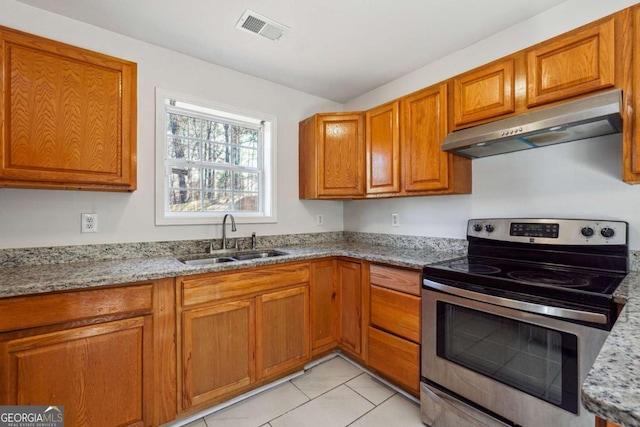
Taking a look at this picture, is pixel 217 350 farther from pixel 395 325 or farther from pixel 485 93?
pixel 485 93

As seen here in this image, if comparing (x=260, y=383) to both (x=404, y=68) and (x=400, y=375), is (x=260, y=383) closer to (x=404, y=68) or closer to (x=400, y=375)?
(x=400, y=375)

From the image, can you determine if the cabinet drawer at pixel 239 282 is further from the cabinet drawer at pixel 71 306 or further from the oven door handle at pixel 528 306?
the oven door handle at pixel 528 306

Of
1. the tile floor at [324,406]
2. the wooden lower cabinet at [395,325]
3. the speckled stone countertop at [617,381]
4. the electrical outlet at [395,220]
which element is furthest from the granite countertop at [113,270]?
the speckled stone countertop at [617,381]

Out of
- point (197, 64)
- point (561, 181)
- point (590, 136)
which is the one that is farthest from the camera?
point (197, 64)

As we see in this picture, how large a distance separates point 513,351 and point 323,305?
1312mm

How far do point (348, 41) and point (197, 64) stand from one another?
120 cm

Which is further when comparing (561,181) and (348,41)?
(348,41)

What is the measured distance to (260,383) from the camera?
2.01 m

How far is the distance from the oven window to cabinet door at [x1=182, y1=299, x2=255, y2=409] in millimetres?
1203

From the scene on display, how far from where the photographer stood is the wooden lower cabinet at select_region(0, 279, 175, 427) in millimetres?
1259

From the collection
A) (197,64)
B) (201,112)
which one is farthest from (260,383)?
(197,64)

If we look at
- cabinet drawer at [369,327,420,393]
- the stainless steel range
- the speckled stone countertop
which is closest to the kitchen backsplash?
the stainless steel range

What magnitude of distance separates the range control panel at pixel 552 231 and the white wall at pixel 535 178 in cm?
8

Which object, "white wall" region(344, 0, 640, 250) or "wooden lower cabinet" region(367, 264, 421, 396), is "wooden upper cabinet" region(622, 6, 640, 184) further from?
"wooden lower cabinet" region(367, 264, 421, 396)
